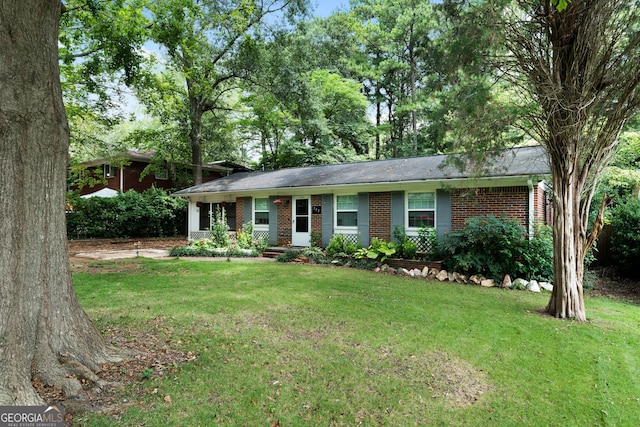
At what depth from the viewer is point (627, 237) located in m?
8.74

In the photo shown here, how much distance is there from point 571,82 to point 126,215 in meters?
18.7

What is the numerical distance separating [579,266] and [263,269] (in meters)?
7.27

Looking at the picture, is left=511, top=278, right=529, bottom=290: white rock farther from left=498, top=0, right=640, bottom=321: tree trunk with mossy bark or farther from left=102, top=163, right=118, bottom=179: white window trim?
left=102, top=163, right=118, bottom=179: white window trim

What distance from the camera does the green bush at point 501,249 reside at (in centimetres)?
833

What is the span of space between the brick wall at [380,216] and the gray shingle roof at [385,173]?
68cm

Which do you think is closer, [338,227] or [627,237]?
[627,237]

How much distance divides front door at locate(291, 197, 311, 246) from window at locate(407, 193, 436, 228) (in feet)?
13.1

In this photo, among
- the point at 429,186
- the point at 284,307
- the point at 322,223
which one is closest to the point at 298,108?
the point at 322,223

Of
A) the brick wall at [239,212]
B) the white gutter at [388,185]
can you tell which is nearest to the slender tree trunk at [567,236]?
the white gutter at [388,185]

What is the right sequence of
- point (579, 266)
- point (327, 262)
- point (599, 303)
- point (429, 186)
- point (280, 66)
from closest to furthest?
point (579, 266) < point (599, 303) < point (429, 186) < point (327, 262) < point (280, 66)

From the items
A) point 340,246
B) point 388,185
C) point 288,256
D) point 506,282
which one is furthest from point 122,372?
point 388,185

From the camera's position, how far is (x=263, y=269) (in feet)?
31.8

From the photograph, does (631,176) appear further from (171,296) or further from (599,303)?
(171,296)

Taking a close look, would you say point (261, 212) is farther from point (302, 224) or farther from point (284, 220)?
point (302, 224)
